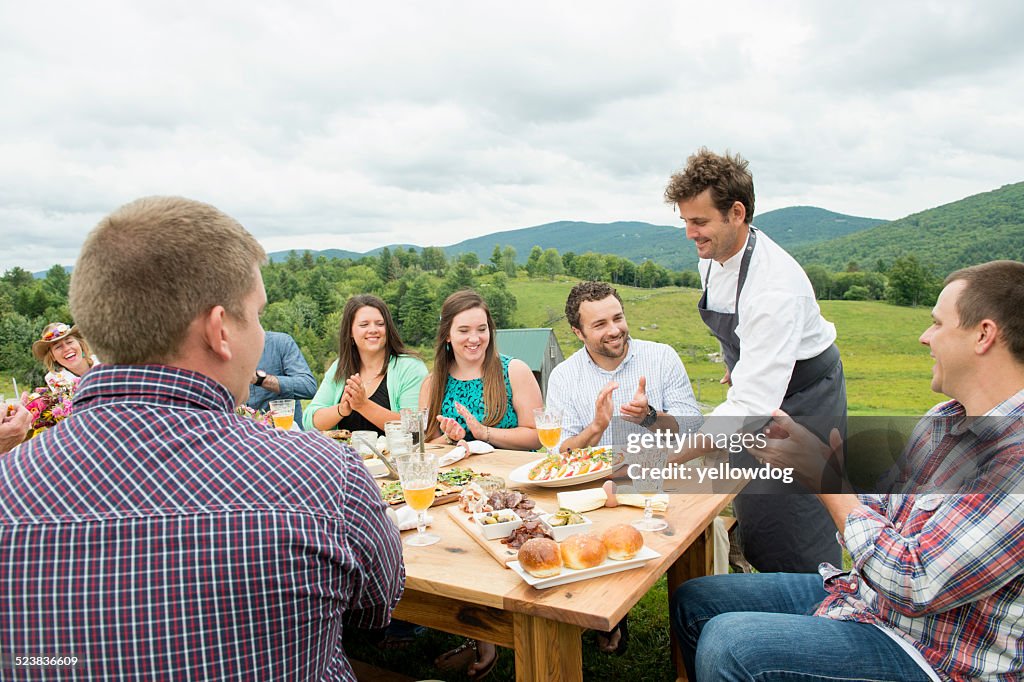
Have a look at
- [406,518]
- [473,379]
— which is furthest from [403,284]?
[406,518]

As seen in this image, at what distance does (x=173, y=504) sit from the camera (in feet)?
3.19

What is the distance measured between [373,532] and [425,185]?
4257cm

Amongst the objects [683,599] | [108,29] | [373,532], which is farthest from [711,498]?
[108,29]

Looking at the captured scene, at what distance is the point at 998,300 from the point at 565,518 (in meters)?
1.34

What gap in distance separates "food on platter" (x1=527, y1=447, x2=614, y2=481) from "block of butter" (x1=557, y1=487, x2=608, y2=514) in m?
0.17

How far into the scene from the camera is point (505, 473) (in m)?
2.86

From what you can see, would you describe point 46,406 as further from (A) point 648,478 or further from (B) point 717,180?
(B) point 717,180

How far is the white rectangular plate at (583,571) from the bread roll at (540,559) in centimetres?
1

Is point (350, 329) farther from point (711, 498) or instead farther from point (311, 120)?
point (311, 120)

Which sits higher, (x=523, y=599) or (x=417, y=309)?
(x=417, y=309)

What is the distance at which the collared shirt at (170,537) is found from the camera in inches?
37.1

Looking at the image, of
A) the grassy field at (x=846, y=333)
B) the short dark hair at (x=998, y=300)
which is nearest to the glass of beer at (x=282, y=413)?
the short dark hair at (x=998, y=300)

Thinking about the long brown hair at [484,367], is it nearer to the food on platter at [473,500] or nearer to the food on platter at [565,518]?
the food on platter at [473,500]

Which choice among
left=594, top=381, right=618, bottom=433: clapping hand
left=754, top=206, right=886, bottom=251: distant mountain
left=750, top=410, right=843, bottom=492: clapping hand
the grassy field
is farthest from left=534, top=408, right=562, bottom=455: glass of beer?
left=754, top=206, right=886, bottom=251: distant mountain
